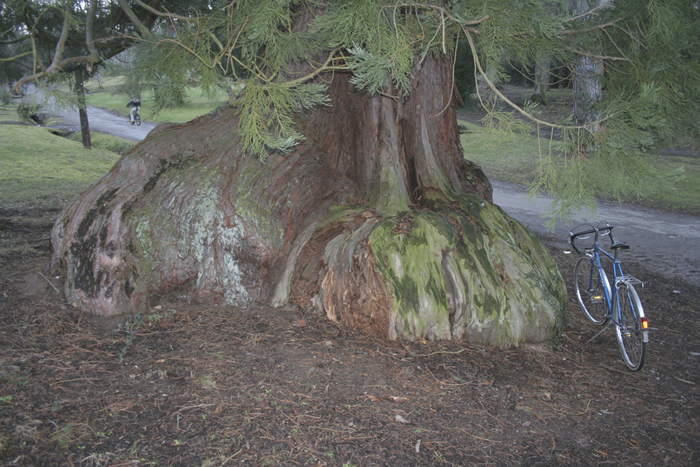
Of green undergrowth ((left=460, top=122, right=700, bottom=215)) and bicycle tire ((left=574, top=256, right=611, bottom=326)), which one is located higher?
green undergrowth ((left=460, top=122, right=700, bottom=215))

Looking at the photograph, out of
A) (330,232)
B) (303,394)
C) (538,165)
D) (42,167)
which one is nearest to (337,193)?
(330,232)

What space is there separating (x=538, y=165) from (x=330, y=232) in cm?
1024

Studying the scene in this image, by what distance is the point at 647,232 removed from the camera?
8500mm

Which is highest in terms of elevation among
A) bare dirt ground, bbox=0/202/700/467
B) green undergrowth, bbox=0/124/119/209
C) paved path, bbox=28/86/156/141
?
paved path, bbox=28/86/156/141

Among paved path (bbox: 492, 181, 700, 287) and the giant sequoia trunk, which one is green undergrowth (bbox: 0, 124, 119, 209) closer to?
the giant sequoia trunk

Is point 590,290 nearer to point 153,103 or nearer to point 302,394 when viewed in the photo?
point 302,394

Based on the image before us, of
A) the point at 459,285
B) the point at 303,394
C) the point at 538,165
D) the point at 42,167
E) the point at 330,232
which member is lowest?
the point at 303,394

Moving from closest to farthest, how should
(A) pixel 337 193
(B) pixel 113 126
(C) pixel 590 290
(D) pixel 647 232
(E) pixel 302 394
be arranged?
(E) pixel 302 394
(C) pixel 590 290
(A) pixel 337 193
(D) pixel 647 232
(B) pixel 113 126

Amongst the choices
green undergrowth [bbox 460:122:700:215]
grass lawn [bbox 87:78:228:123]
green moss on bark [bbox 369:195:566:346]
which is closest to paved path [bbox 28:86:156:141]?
grass lawn [bbox 87:78:228:123]

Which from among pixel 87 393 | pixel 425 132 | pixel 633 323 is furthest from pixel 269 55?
pixel 633 323

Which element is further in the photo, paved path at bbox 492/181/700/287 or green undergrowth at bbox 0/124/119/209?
green undergrowth at bbox 0/124/119/209

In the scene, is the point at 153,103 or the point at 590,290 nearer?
the point at 153,103

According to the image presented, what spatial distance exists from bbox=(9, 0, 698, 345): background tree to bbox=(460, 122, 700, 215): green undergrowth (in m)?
2.56

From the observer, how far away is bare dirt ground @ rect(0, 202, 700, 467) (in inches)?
110
